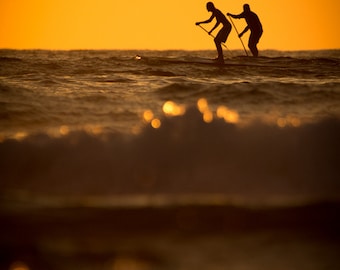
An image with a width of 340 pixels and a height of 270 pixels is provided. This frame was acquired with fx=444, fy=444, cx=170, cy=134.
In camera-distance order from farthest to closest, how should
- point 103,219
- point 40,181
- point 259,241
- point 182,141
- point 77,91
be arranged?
point 77,91 < point 182,141 < point 40,181 < point 103,219 < point 259,241

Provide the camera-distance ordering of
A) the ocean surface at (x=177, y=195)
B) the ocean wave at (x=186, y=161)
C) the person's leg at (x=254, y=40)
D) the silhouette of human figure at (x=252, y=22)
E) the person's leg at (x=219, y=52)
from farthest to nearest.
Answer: the person's leg at (x=254, y=40) < the silhouette of human figure at (x=252, y=22) < the person's leg at (x=219, y=52) < the ocean wave at (x=186, y=161) < the ocean surface at (x=177, y=195)

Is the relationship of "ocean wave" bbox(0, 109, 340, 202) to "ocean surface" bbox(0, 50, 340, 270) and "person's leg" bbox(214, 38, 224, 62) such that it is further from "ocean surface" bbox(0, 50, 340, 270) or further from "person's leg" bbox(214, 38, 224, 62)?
"person's leg" bbox(214, 38, 224, 62)

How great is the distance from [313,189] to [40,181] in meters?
2.04

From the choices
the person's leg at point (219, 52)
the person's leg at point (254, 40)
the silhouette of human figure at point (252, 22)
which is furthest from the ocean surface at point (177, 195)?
the person's leg at point (254, 40)

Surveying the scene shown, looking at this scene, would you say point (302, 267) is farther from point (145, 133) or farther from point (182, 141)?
point (145, 133)

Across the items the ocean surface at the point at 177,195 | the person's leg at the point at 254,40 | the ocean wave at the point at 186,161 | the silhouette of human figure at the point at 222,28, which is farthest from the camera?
the person's leg at the point at 254,40

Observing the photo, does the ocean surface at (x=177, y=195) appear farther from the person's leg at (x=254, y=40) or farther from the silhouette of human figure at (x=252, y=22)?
the person's leg at (x=254, y=40)

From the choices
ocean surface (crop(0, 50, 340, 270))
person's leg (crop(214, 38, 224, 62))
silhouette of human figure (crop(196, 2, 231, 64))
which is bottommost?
ocean surface (crop(0, 50, 340, 270))

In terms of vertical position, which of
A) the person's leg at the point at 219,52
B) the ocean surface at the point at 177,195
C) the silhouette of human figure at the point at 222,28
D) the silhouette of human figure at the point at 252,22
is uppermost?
the silhouette of human figure at the point at 252,22

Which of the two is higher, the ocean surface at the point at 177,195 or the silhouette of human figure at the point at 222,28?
the silhouette of human figure at the point at 222,28

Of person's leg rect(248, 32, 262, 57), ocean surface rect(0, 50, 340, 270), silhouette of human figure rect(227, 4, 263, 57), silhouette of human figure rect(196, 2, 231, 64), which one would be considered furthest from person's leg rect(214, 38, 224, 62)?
ocean surface rect(0, 50, 340, 270)

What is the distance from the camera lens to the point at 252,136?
3783mm

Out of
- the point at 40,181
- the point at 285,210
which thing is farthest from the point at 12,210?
the point at 285,210

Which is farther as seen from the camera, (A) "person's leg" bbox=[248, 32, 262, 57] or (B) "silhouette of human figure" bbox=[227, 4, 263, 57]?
(A) "person's leg" bbox=[248, 32, 262, 57]
